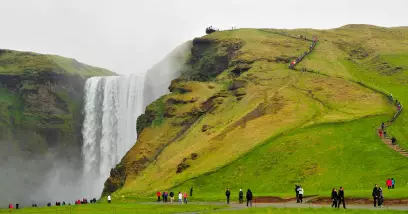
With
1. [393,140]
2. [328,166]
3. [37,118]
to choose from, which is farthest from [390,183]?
[37,118]

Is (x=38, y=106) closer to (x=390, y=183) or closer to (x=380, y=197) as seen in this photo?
(x=390, y=183)

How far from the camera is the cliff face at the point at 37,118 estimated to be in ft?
500

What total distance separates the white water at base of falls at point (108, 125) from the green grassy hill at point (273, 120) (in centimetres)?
2065

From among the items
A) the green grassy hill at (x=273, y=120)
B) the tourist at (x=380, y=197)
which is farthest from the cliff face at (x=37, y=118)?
the tourist at (x=380, y=197)

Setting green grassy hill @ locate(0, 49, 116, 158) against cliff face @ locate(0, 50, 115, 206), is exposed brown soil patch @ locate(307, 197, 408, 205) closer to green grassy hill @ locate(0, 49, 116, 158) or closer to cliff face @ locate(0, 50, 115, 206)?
cliff face @ locate(0, 50, 115, 206)

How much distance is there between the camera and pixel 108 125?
457 ft

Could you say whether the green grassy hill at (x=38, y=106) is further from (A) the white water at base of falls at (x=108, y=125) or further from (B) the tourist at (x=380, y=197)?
(B) the tourist at (x=380, y=197)

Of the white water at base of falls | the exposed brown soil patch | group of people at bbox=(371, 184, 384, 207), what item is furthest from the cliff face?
group of people at bbox=(371, 184, 384, 207)

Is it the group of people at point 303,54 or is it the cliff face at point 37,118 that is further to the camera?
the cliff face at point 37,118

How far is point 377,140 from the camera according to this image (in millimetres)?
65750

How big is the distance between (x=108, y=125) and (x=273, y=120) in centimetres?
7018

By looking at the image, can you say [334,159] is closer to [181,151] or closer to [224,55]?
[181,151]

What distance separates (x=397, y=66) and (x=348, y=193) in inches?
2842

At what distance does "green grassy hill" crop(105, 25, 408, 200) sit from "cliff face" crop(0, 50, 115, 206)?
50.9 metres
